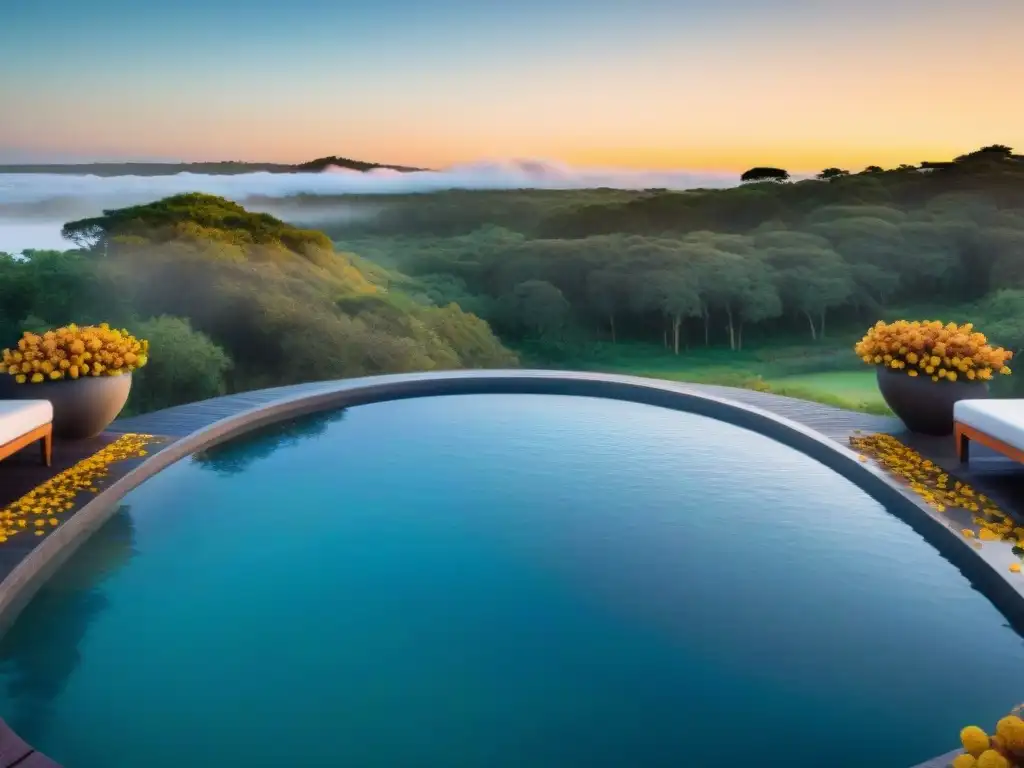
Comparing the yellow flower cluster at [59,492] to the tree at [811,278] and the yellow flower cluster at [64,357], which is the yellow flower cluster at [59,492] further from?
the tree at [811,278]

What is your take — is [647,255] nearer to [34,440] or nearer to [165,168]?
[165,168]

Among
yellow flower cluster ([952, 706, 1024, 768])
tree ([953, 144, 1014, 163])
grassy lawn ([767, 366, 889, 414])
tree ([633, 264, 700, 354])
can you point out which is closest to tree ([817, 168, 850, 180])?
tree ([953, 144, 1014, 163])

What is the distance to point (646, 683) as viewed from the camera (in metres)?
3.07

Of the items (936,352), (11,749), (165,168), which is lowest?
(11,749)

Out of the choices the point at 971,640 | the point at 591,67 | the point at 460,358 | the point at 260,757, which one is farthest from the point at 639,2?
the point at 260,757

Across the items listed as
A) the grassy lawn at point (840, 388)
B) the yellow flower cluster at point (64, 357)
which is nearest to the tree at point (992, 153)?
the grassy lawn at point (840, 388)

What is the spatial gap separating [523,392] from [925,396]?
136 inches

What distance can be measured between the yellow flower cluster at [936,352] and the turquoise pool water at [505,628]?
0.82 meters

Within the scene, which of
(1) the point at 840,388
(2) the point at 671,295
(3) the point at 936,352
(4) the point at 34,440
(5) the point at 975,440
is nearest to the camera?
(5) the point at 975,440

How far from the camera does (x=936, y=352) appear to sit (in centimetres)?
523

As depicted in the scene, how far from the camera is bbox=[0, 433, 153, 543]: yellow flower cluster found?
4.05 meters

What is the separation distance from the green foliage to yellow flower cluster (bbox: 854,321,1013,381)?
881cm

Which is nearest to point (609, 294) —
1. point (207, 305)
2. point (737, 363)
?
point (737, 363)

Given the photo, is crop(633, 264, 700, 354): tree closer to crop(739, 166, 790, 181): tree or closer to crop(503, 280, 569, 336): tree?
crop(503, 280, 569, 336): tree
